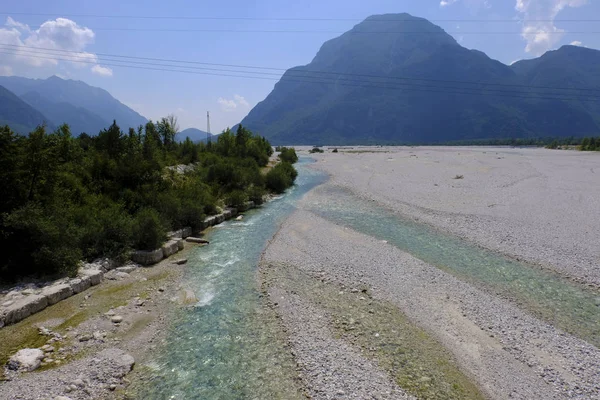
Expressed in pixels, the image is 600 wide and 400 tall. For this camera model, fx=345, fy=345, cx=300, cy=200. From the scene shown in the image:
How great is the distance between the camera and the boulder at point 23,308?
10234mm

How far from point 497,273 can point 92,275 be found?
16.3 metres

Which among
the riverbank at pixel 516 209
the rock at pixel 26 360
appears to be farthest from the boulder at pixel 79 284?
the riverbank at pixel 516 209

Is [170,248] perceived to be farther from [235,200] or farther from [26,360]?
[235,200]

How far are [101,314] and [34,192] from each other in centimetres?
749

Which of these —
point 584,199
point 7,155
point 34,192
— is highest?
point 7,155

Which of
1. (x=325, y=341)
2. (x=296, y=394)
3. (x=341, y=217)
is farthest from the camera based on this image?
(x=341, y=217)

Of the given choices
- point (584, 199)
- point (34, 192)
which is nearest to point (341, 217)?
point (34, 192)

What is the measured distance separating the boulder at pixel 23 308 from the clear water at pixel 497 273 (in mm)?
15086

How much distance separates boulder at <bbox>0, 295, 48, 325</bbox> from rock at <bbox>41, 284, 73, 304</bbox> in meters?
0.19

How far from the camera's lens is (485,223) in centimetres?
2155

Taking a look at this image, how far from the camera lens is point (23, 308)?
Result: 10.7m

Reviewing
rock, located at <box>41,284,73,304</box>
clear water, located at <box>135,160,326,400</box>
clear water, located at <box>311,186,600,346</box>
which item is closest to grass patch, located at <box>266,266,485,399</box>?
clear water, located at <box>135,160,326,400</box>

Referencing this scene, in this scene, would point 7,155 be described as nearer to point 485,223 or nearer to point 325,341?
point 325,341

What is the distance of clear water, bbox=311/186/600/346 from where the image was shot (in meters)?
11.0
